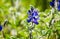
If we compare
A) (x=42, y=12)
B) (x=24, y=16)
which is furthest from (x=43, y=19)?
(x=24, y=16)

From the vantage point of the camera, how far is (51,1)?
55.7 inches

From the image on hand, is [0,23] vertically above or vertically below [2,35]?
above

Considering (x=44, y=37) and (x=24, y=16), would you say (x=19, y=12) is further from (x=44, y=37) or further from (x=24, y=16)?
(x=44, y=37)

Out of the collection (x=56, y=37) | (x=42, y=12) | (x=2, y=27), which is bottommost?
(x=56, y=37)

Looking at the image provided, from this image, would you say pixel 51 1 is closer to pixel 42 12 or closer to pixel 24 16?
pixel 42 12

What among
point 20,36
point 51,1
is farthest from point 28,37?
point 51,1

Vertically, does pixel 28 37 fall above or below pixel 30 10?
below

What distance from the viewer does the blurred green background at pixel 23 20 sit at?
1.40 m

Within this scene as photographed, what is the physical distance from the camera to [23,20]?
142 cm

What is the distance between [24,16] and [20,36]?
0.17 m

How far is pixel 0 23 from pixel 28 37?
260 mm

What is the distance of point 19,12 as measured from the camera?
143 centimetres

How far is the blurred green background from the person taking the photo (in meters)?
1.40

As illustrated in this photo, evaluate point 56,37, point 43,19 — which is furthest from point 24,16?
point 56,37
